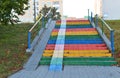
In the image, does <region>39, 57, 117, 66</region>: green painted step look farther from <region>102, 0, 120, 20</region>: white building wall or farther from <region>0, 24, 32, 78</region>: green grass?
<region>102, 0, 120, 20</region>: white building wall

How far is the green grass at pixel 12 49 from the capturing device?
14535mm

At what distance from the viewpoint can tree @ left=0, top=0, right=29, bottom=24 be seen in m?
18.4

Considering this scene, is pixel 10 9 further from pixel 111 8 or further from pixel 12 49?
pixel 111 8

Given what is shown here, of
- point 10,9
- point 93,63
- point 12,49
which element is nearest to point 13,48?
point 12,49

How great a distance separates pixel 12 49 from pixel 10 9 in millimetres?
2632

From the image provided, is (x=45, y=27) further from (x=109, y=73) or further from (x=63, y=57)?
(x=109, y=73)

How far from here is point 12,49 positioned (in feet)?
56.9

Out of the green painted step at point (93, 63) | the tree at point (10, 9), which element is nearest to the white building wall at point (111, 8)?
the tree at point (10, 9)

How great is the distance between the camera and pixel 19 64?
15.0 m

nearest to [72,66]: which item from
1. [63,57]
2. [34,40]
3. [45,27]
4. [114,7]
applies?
[63,57]

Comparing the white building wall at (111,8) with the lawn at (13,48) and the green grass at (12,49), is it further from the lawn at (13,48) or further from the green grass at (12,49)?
the green grass at (12,49)

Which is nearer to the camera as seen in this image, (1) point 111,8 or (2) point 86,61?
(2) point 86,61

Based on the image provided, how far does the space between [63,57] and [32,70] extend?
2.03 metres

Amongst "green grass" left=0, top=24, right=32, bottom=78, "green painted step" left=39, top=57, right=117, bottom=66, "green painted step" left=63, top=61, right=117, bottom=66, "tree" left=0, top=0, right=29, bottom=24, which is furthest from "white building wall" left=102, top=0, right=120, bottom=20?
"green painted step" left=63, top=61, right=117, bottom=66
